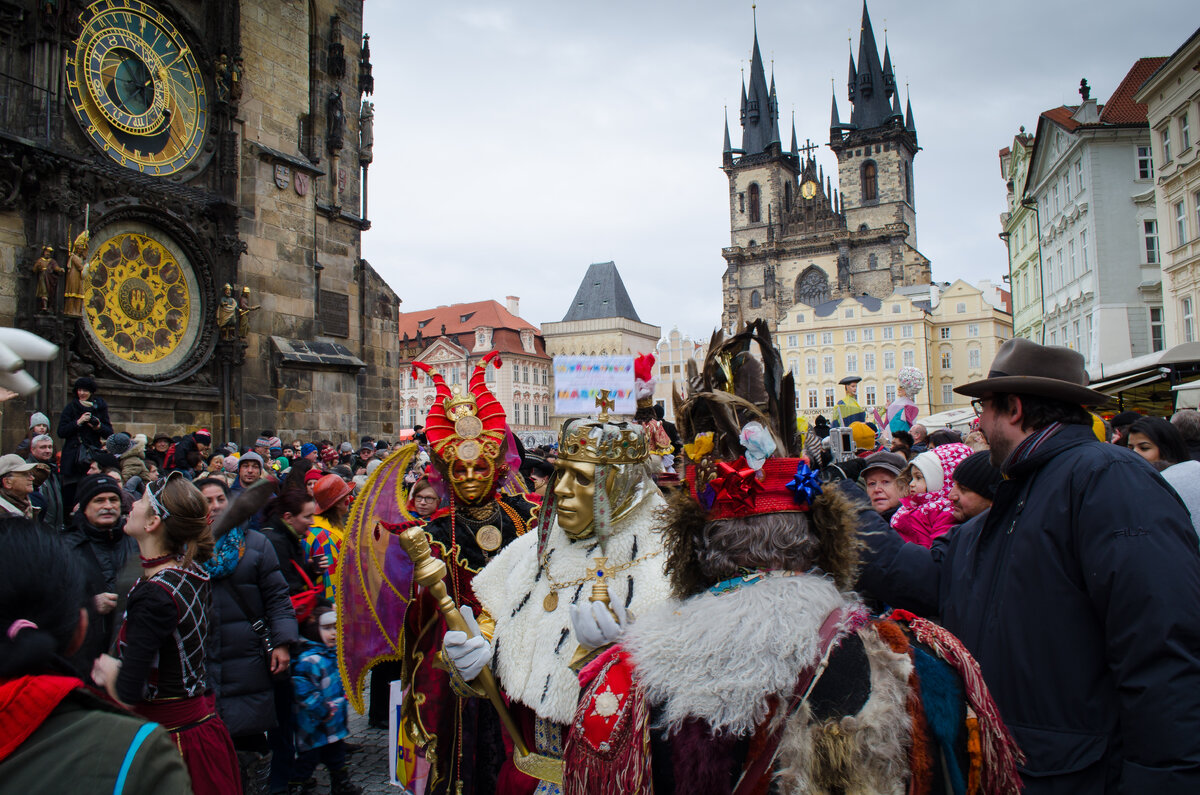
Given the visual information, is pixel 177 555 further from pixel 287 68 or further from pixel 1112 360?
pixel 1112 360

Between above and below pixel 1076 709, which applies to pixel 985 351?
above

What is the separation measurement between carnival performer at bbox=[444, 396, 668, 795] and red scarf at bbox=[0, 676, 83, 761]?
5.04ft

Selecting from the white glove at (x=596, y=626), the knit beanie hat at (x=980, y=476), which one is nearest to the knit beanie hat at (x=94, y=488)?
the white glove at (x=596, y=626)

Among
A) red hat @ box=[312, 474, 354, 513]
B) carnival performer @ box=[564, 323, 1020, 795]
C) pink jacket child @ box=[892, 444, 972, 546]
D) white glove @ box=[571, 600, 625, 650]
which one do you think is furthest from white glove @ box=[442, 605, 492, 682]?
red hat @ box=[312, 474, 354, 513]

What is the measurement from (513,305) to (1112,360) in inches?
1896

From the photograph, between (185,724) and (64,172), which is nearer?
(185,724)

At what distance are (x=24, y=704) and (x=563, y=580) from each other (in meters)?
1.86

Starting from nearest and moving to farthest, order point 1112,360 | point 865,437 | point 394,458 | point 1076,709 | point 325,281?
point 1076,709
point 394,458
point 865,437
point 325,281
point 1112,360

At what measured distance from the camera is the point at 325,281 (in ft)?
51.8

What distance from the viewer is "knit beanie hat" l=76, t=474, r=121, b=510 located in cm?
423

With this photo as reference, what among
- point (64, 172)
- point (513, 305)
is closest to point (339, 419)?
point (64, 172)

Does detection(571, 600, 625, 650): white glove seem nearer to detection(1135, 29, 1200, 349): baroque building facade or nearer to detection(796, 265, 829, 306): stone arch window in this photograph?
detection(1135, 29, 1200, 349): baroque building facade

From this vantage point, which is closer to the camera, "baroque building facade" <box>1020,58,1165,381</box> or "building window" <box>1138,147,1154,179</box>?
"baroque building facade" <box>1020,58,1165,381</box>

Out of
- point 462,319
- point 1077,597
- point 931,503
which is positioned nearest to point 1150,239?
point 931,503
